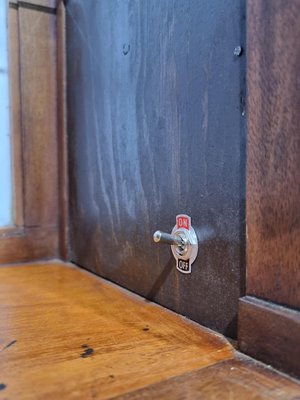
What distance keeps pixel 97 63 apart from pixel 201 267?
498 millimetres

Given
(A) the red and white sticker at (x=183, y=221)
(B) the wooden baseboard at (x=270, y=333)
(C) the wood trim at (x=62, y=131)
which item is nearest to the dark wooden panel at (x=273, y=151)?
(B) the wooden baseboard at (x=270, y=333)

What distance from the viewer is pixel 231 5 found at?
1.50 feet

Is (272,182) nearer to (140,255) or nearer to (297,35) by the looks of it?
(297,35)

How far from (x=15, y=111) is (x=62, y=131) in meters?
0.12

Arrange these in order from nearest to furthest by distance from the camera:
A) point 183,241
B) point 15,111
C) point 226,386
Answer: point 226,386 → point 183,241 → point 15,111

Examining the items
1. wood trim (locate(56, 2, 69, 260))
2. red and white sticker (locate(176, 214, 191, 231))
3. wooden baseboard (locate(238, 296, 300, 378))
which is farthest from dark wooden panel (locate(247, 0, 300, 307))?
wood trim (locate(56, 2, 69, 260))

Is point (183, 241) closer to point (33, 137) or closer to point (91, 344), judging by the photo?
point (91, 344)

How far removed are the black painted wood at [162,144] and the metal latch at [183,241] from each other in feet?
0.04

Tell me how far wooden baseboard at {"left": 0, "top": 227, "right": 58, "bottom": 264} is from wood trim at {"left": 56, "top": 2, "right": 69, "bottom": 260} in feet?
0.09

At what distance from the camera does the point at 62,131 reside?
0.96 m

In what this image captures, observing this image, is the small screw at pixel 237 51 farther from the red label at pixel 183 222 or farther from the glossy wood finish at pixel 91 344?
the glossy wood finish at pixel 91 344

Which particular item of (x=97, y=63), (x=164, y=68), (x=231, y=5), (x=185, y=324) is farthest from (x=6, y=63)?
(x=185, y=324)

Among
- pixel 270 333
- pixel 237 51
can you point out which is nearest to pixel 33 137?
pixel 237 51

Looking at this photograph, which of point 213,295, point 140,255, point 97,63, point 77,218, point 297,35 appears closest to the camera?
point 297,35
